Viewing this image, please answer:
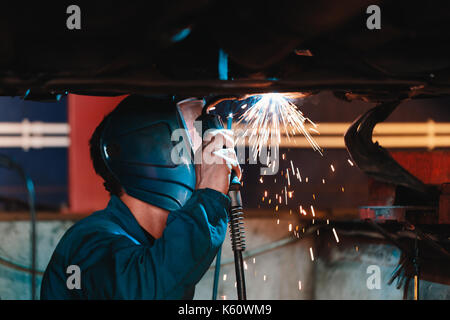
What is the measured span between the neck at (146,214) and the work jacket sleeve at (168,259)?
0.85ft

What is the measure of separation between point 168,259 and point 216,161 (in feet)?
1.02

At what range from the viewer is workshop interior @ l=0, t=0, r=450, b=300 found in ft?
3.10

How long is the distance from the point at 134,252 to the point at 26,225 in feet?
6.10

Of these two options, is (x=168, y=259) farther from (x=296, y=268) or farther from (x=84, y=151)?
(x=84, y=151)

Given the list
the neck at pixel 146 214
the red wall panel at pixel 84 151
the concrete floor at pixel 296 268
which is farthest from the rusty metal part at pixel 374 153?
the red wall panel at pixel 84 151

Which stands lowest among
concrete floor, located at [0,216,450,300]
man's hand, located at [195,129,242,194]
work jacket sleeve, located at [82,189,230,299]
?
concrete floor, located at [0,216,450,300]

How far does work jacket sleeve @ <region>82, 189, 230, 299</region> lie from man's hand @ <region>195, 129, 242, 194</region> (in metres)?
0.03

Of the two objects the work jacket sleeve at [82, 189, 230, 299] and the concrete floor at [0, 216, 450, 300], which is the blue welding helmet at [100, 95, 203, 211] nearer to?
the work jacket sleeve at [82, 189, 230, 299]

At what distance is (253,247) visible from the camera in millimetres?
3018

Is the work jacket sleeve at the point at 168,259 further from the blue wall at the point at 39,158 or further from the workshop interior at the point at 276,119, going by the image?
the blue wall at the point at 39,158

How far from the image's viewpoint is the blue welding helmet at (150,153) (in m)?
1.51

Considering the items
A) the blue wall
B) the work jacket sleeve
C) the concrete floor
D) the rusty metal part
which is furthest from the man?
the blue wall

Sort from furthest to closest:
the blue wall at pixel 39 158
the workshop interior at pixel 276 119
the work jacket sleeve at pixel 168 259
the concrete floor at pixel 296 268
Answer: the blue wall at pixel 39 158
the concrete floor at pixel 296 268
the work jacket sleeve at pixel 168 259
the workshop interior at pixel 276 119

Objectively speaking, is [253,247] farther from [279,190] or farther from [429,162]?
[429,162]
